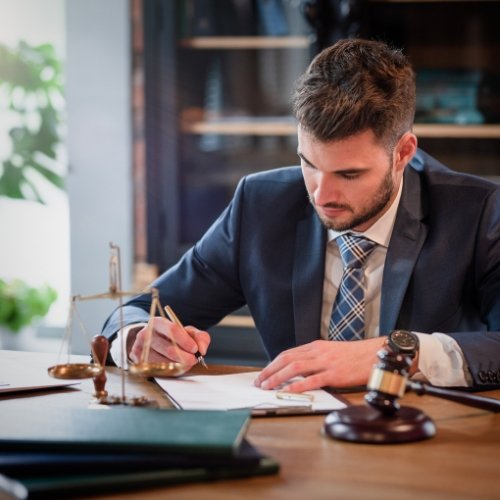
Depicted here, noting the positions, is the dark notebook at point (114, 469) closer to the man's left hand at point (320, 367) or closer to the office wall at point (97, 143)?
the man's left hand at point (320, 367)

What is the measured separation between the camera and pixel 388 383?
1400mm

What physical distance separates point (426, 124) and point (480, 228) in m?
1.79

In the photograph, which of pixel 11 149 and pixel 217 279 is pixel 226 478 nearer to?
pixel 217 279

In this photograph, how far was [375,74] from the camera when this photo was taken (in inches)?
79.3

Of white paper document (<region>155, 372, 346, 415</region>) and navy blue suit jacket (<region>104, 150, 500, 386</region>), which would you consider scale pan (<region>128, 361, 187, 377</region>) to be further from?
navy blue suit jacket (<region>104, 150, 500, 386</region>)

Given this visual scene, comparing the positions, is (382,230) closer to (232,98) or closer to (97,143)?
(232,98)

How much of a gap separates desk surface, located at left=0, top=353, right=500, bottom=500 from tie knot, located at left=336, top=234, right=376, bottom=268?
1.79 ft

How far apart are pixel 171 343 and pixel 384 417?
569 mm

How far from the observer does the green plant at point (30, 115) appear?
14.9ft

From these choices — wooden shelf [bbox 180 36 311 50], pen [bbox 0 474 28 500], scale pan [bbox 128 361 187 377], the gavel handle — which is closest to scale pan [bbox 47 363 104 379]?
scale pan [bbox 128 361 187 377]

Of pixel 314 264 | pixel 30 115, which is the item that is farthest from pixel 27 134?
pixel 314 264

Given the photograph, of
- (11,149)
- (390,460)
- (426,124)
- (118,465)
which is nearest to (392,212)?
(390,460)

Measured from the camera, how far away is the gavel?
54.4 inches

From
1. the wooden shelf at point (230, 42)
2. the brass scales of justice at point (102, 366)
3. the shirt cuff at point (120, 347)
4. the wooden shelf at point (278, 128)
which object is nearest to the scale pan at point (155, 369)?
the brass scales of justice at point (102, 366)
